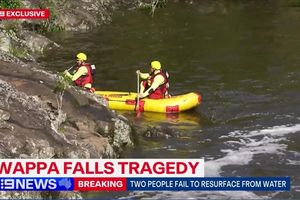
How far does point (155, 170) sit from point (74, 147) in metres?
2.46

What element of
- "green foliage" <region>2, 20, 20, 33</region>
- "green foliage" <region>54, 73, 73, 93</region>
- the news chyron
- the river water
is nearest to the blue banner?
the news chyron


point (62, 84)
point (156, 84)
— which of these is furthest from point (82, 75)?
point (62, 84)

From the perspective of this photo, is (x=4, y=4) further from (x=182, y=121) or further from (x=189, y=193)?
(x=189, y=193)

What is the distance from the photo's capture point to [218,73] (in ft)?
73.0

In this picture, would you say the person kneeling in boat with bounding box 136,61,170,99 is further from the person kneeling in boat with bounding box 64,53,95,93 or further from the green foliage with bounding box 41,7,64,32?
the green foliage with bounding box 41,7,64,32

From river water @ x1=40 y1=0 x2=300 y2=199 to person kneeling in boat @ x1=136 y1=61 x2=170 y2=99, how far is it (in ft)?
2.78

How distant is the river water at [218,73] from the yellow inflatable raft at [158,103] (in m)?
0.25

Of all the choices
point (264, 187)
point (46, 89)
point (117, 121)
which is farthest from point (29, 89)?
point (264, 187)

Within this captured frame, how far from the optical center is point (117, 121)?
1427cm

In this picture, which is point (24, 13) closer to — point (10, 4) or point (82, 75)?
point (10, 4)

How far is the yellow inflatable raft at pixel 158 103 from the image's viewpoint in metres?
17.5

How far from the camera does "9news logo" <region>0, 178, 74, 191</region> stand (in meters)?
9.83

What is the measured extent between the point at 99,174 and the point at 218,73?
12.9m

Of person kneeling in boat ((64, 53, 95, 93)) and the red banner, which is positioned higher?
the red banner
